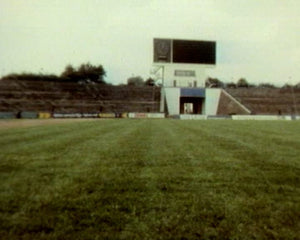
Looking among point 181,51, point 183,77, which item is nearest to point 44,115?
point 181,51

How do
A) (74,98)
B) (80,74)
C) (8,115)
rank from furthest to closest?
(80,74), (74,98), (8,115)

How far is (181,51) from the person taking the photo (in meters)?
69.1

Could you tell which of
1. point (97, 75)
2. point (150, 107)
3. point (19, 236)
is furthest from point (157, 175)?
point (97, 75)

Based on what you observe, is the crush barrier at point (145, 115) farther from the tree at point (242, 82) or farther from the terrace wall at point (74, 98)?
the tree at point (242, 82)

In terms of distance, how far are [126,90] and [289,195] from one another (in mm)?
66795

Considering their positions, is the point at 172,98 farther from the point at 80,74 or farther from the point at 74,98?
the point at 80,74

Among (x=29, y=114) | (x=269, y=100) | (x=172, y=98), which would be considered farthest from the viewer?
(x=172, y=98)

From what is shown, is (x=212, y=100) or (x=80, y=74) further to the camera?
(x=80, y=74)

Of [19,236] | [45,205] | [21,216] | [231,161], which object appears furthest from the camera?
[231,161]

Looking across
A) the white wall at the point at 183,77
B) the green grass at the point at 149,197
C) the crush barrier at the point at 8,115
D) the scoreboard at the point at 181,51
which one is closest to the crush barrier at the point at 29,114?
the crush barrier at the point at 8,115

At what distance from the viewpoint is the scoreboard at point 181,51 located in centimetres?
6881

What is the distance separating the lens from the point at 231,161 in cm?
941

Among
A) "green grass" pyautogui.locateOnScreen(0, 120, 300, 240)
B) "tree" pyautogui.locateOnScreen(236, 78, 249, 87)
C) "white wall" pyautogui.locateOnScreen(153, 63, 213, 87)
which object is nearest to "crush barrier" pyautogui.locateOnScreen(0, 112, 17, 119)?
"white wall" pyautogui.locateOnScreen(153, 63, 213, 87)

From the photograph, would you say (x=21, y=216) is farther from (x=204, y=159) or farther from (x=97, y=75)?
(x=97, y=75)
